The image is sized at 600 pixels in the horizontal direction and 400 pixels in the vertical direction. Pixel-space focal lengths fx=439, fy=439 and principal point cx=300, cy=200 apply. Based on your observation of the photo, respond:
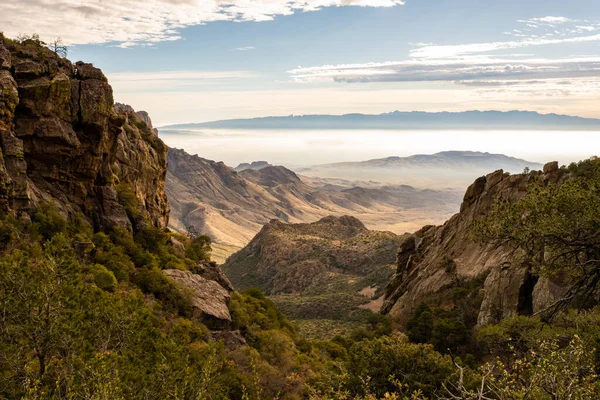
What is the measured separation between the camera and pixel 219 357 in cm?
2712

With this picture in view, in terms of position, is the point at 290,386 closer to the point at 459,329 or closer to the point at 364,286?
the point at 459,329

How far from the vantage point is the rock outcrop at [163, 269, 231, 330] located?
120ft

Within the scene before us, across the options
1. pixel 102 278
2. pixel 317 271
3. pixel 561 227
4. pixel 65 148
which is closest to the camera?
pixel 561 227

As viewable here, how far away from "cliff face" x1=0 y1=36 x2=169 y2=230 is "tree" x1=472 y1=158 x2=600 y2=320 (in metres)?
33.0

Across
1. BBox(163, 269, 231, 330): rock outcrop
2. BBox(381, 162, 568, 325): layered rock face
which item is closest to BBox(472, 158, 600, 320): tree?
BBox(381, 162, 568, 325): layered rock face

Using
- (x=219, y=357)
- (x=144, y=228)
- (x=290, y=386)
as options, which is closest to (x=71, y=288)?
(x=219, y=357)

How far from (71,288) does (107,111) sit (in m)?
26.2

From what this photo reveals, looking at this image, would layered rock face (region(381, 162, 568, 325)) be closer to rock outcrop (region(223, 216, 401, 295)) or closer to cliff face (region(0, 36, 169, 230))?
cliff face (region(0, 36, 169, 230))

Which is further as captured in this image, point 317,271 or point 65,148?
point 317,271

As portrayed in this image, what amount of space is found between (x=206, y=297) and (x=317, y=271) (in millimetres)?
79806

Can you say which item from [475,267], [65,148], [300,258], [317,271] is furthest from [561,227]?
[300,258]

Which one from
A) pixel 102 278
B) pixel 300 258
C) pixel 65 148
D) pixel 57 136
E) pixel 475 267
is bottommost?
pixel 300 258

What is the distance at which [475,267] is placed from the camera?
50.4 meters

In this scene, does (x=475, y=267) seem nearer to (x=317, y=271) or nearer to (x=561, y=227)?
(x=561, y=227)
